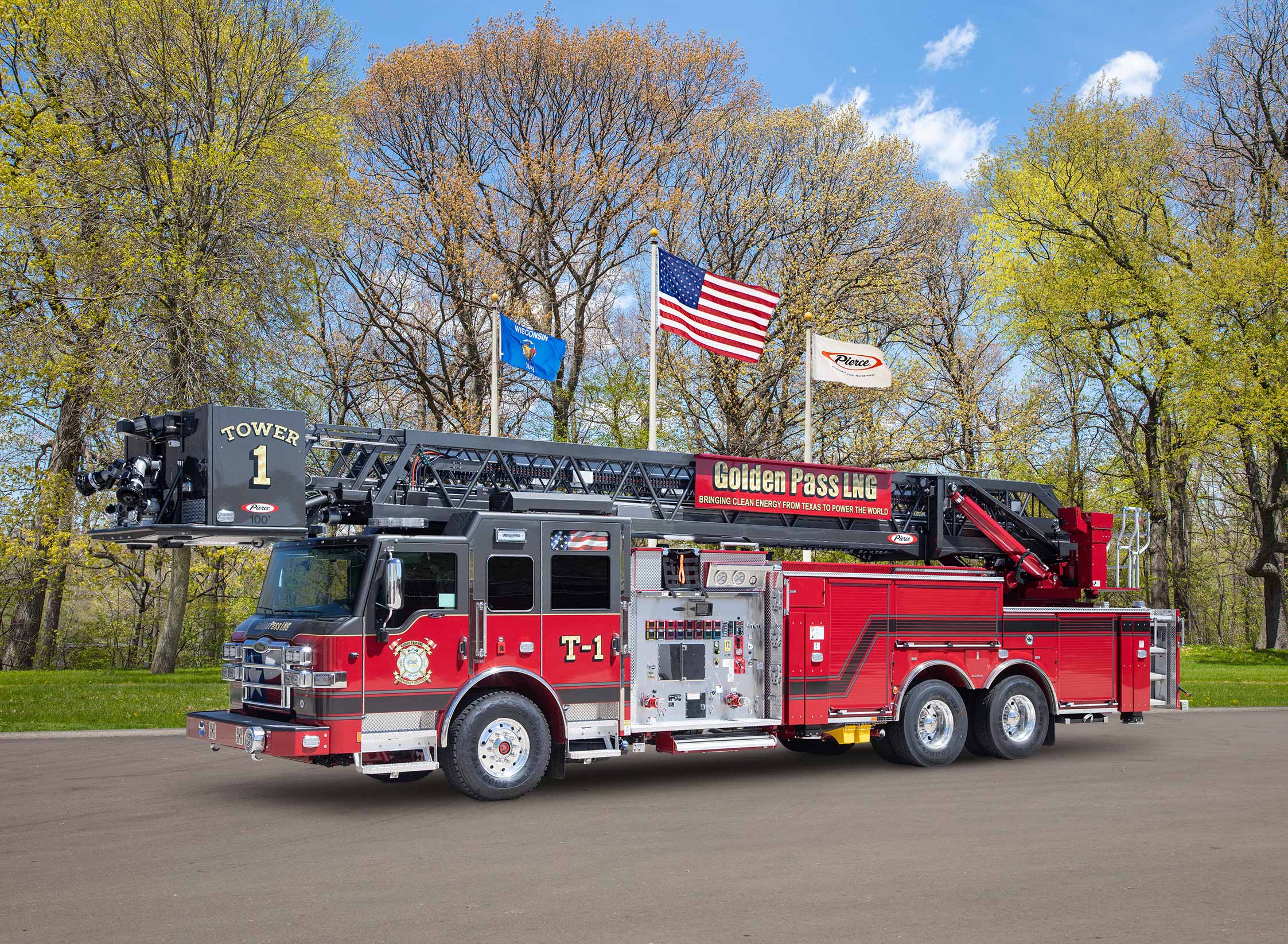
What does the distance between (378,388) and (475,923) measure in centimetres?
3021

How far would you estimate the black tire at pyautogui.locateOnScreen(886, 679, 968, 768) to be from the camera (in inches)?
553

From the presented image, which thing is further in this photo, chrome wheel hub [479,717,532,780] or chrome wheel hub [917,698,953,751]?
chrome wheel hub [917,698,953,751]

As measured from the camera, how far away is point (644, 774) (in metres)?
13.5

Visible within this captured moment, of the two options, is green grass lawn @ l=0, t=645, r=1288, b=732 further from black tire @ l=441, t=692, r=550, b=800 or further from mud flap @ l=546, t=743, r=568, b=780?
black tire @ l=441, t=692, r=550, b=800

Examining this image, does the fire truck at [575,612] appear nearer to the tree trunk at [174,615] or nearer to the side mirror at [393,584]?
the side mirror at [393,584]

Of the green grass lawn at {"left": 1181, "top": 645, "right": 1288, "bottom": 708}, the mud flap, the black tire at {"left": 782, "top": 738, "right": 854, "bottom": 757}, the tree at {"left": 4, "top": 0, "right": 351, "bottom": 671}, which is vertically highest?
the tree at {"left": 4, "top": 0, "right": 351, "bottom": 671}

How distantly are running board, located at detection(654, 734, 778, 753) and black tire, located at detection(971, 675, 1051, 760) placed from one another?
319cm

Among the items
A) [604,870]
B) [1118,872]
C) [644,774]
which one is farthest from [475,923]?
[644,774]

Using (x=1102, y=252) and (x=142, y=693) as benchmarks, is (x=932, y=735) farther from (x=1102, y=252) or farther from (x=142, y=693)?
(x=1102, y=252)

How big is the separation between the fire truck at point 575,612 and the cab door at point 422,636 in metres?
0.02

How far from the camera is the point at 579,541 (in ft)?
39.7

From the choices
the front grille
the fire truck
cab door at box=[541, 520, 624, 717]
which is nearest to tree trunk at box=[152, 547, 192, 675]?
the fire truck

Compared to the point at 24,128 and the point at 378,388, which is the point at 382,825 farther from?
the point at 378,388

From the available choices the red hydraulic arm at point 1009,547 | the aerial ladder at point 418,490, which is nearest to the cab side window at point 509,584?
the aerial ladder at point 418,490
